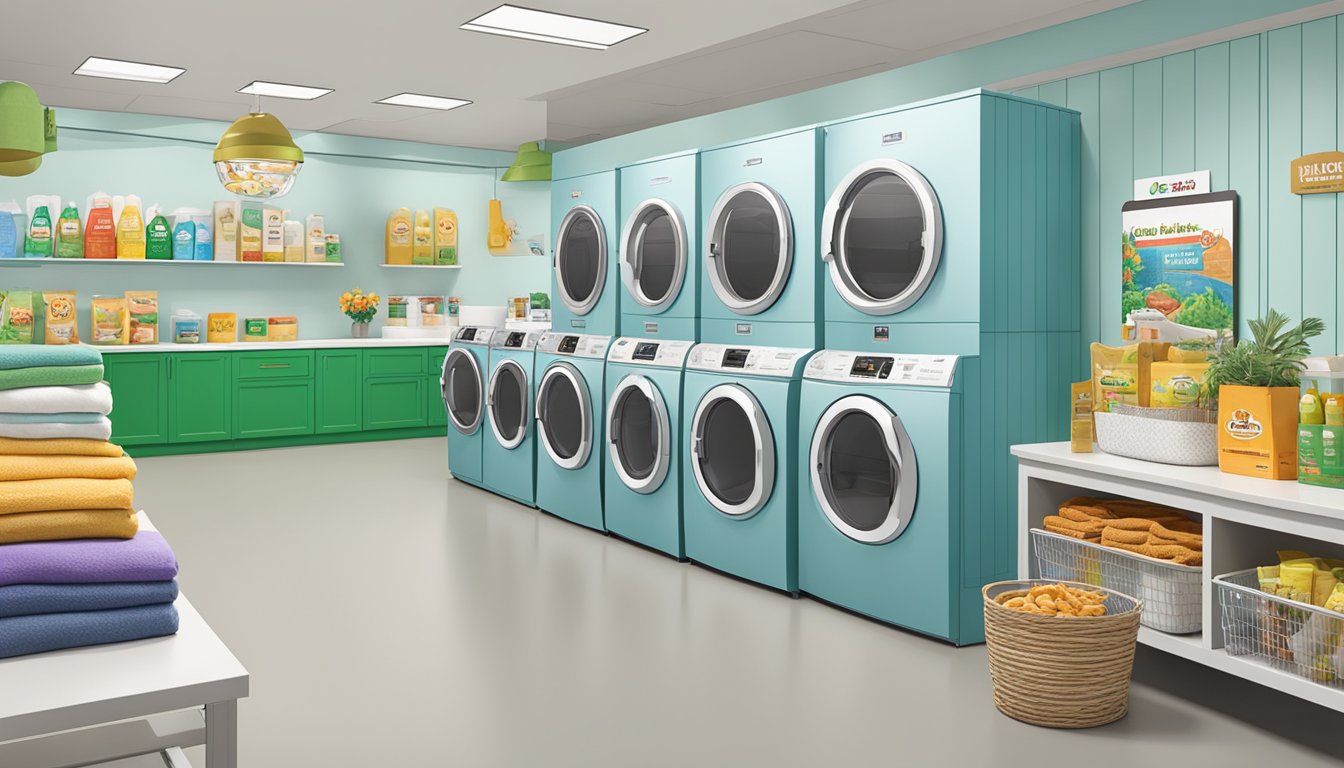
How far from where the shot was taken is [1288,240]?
3.18 m

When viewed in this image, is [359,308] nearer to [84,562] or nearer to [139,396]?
[139,396]

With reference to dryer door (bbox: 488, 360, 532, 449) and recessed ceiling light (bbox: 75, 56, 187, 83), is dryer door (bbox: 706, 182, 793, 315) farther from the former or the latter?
recessed ceiling light (bbox: 75, 56, 187, 83)

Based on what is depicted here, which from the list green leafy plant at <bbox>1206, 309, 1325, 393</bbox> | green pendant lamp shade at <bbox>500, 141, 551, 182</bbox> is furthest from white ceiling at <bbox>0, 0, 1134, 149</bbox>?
green leafy plant at <bbox>1206, 309, 1325, 393</bbox>

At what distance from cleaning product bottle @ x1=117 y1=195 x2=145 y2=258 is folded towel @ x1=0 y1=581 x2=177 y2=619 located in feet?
23.0

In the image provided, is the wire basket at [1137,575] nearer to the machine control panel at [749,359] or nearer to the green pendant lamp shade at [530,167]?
the machine control panel at [749,359]

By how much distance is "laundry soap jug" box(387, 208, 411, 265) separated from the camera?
28.2ft

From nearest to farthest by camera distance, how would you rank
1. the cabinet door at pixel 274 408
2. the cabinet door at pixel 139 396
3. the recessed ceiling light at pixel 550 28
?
the recessed ceiling light at pixel 550 28, the cabinet door at pixel 139 396, the cabinet door at pixel 274 408

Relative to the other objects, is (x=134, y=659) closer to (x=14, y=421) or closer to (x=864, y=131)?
(x=14, y=421)

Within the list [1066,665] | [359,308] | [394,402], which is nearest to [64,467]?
[1066,665]

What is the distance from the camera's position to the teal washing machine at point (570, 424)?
5.05m

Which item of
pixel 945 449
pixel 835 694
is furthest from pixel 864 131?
pixel 835 694

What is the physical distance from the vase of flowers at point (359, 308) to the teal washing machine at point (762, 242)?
4.53 meters

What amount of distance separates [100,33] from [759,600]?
421 centimetres

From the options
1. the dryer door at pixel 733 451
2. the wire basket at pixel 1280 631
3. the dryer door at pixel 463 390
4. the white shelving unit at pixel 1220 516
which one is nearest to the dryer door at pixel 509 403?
the dryer door at pixel 463 390
